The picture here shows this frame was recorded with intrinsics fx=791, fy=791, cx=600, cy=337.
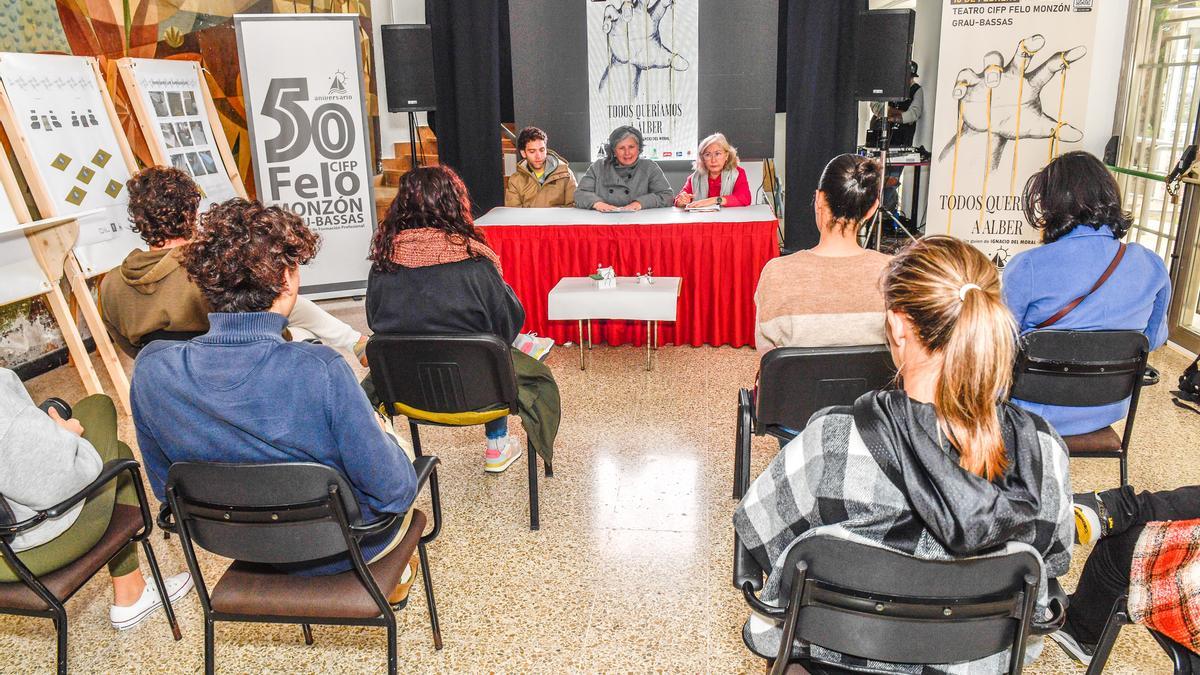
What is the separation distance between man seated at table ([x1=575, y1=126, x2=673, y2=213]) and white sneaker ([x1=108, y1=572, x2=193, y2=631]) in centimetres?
299

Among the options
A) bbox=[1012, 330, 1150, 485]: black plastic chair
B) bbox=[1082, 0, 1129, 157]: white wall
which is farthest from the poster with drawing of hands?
bbox=[1012, 330, 1150, 485]: black plastic chair

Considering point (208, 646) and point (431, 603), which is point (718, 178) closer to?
point (431, 603)

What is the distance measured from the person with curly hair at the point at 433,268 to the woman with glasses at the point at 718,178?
2480 mm

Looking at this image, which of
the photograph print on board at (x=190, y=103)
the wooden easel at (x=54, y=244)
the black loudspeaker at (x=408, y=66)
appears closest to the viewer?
the wooden easel at (x=54, y=244)

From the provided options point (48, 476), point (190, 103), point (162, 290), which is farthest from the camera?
point (190, 103)

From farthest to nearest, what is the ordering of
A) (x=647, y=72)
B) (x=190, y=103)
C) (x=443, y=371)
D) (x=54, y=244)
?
(x=647, y=72)
(x=190, y=103)
(x=54, y=244)
(x=443, y=371)

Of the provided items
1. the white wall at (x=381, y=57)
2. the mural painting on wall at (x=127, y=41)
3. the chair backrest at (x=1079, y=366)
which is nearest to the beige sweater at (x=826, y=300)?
the chair backrest at (x=1079, y=366)

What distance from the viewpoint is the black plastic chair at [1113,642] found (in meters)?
1.38

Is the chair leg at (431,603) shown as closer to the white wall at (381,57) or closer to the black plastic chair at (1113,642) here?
the black plastic chair at (1113,642)

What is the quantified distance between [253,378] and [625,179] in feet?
11.8

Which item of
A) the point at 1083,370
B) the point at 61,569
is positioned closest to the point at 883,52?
the point at 1083,370

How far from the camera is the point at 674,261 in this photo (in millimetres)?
4160

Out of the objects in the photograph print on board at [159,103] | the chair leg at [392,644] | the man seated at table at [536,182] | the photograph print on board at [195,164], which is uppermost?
the photograph print on board at [159,103]

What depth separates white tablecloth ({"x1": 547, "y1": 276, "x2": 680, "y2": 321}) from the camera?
3.75m
